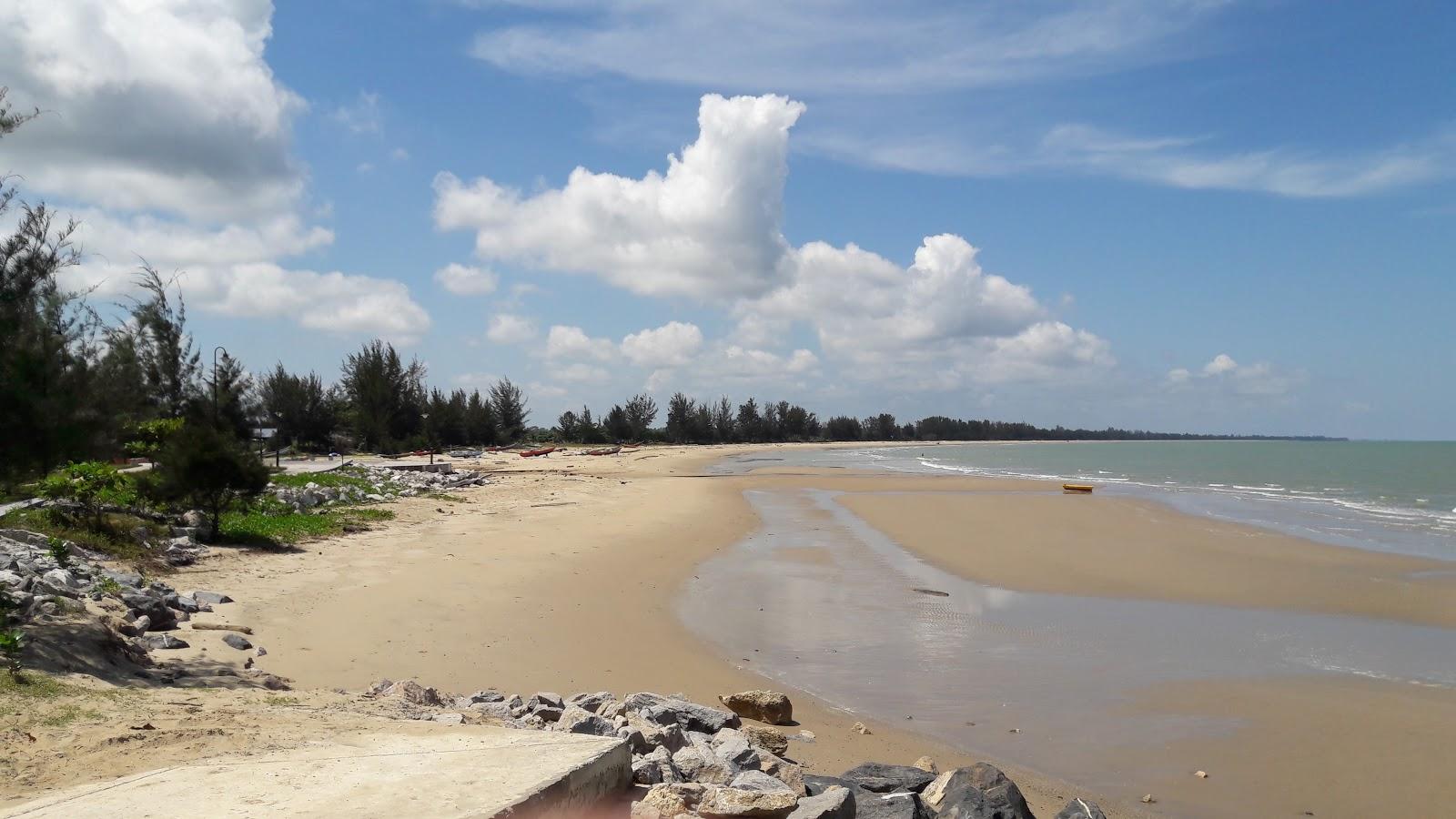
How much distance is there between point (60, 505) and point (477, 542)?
579 centimetres

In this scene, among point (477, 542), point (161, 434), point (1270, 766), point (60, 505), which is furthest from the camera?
point (161, 434)

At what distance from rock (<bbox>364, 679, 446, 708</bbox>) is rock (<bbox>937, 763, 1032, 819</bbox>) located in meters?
3.53

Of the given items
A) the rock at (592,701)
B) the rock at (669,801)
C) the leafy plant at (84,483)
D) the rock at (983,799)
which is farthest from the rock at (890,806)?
the leafy plant at (84,483)

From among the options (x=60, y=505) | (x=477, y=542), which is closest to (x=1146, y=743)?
(x=477, y=542)

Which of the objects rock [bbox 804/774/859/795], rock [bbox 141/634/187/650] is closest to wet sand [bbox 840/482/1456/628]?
rock [bbox 804/774/859/795]

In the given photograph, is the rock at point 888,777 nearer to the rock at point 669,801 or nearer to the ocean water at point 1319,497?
the rock at point 669,801

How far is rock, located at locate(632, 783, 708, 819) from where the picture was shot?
4.62 metres

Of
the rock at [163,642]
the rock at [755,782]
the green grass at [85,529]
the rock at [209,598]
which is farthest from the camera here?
the green grass at [85,529]

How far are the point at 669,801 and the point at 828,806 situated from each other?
2.77ft

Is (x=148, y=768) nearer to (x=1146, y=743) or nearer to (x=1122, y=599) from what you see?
(x=1146, y=743)

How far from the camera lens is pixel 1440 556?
58.9 ft

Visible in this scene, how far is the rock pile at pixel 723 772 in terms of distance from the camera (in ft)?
15.6

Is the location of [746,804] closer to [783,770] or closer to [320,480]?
[783,770]

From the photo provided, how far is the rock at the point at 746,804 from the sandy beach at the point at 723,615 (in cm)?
159
